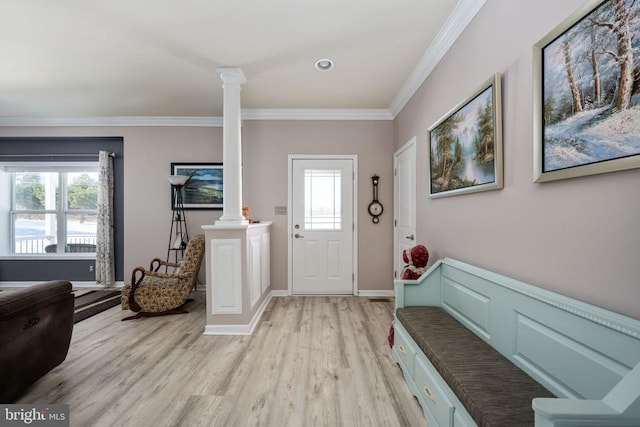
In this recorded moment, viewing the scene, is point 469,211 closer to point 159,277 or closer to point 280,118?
point 280,118

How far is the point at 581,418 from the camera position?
0.70m

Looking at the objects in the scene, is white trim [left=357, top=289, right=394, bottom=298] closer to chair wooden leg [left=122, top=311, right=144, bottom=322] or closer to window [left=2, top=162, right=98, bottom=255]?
chair wooden leg [left=122, top=311, right=144, bottom=322]

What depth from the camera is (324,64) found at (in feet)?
9.20

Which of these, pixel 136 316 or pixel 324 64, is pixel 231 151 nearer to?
pixel 324 64

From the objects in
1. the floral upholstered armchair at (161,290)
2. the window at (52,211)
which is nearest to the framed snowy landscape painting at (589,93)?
the floral upholstered armchair at (161,290)

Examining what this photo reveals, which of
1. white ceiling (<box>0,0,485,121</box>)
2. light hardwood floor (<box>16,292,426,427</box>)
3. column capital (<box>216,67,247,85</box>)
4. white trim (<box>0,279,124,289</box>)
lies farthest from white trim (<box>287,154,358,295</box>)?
white trim (<box>0,279,124,289</box>)

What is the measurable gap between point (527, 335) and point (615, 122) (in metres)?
0.97

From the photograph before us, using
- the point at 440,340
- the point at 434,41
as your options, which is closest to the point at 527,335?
the point at 440,340

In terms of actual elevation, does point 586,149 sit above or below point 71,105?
below

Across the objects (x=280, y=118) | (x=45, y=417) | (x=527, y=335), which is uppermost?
(x=280, y=118)

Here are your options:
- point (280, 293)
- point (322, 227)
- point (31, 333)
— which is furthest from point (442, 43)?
point (31, 333)

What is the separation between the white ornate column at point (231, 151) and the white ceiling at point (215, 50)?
16 centimetres

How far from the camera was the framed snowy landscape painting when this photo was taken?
3.09ft

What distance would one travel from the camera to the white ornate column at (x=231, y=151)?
2.87 m
